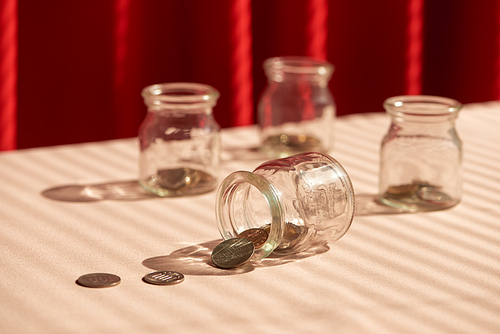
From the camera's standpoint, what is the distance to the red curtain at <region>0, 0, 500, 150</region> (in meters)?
2.38

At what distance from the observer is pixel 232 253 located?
1058 millimetres

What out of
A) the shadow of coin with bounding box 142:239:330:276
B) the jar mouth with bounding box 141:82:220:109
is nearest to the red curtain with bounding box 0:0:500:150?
the jar mouth with bounding box 141:82:220:109

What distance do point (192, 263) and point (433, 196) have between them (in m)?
0.50

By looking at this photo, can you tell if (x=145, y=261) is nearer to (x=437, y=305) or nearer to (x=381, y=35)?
(x=437, y=305)

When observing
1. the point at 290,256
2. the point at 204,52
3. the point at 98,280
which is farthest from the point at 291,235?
the point at 204,52

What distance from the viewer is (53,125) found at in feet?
8.16

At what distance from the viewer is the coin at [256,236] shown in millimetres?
1070

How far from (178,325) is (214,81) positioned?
5.73ft

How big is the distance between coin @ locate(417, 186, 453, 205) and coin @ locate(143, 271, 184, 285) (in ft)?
1.70

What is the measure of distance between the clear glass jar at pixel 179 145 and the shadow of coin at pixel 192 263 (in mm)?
267

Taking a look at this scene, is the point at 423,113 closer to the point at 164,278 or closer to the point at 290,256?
the point at 290,256

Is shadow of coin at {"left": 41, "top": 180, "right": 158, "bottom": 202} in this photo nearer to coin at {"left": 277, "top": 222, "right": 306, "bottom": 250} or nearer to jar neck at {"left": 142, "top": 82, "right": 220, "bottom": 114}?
jar neck at {"left": 142, "top": 82, "right": 220, "bottom": 114}

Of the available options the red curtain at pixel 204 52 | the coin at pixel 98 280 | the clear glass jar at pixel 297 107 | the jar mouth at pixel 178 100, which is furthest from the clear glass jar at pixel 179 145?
the red curtain at pixel 204 52

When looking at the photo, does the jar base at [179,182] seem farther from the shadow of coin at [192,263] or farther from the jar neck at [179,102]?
the shadow of coin at [192,263]
